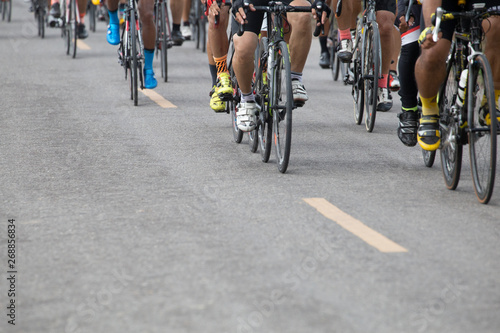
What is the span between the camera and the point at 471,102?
5367mm

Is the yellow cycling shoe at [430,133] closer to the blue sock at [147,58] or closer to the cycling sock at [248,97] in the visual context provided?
the cycling sock at [248,97]

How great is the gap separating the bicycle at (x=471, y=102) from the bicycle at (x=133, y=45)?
15.7 feet

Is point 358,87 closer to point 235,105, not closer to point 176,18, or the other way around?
point 235,105

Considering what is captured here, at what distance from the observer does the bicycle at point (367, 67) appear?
824 centimetres

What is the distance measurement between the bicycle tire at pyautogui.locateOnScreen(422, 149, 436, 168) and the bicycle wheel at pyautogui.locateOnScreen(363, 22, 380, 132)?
151 centimetres

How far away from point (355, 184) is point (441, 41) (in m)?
1.12

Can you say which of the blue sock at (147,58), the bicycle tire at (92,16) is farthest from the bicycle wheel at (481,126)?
the bicycle tire at (92,16)

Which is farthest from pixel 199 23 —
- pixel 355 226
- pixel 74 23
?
pixel 355 226

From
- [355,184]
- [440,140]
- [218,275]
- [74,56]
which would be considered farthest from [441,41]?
[74,56]

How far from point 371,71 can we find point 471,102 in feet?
10.4

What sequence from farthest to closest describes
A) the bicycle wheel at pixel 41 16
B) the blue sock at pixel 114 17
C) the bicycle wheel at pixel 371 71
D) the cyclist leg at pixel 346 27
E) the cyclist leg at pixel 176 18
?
the bicycle wheel at pixel 41 16 < the cyclist leg at pixel 176 18 < the blue sock at pixel 114 17 < the cyclist leg at pixel 346 27 < the bicycle wheel at pixel 371 71

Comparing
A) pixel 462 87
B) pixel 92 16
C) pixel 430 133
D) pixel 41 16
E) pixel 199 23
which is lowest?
pixel 92 16

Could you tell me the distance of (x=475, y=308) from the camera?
3.64 meters

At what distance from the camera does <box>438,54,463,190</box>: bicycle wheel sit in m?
5.62
